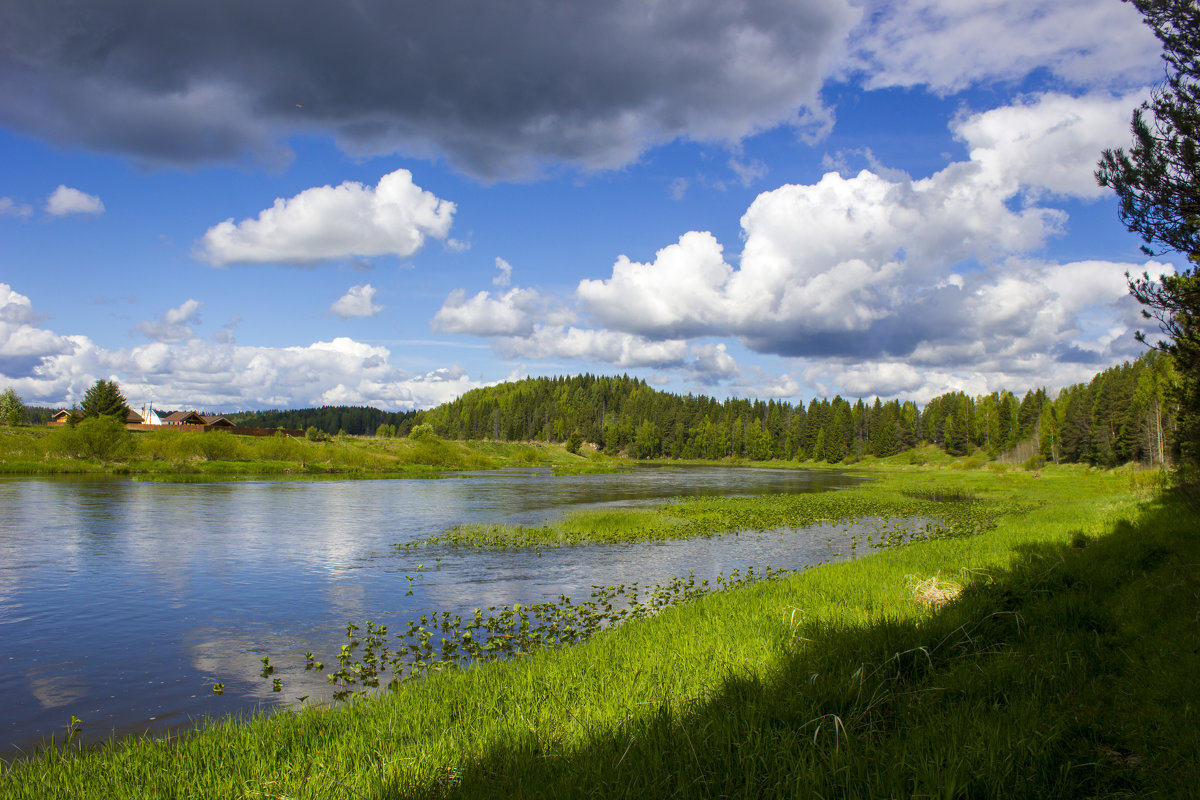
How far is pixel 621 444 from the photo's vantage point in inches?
7485

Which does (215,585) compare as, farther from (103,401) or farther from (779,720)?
(103,401)

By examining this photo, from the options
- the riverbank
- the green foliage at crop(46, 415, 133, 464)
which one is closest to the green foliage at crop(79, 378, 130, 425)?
the green foliage at crop(46, 415, 133, 464)

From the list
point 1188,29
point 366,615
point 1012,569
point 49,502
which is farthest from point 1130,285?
point 49,502

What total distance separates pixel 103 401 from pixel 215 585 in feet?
306

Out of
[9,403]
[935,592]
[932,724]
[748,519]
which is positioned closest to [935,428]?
[748,519]

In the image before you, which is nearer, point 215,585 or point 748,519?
point 215,585

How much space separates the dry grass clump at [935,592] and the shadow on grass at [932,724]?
173 centimetres

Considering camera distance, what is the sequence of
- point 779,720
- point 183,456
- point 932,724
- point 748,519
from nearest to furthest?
point 932,724 → point 779,720 → point 748,519 → point 183,456

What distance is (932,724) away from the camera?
6.28 m

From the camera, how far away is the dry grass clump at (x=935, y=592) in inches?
490

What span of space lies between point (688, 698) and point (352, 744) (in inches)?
157

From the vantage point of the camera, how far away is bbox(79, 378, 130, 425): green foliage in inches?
3526

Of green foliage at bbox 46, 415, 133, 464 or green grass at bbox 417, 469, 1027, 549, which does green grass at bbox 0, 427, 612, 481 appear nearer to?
green foliage at bbox 46, 415, 133, 464

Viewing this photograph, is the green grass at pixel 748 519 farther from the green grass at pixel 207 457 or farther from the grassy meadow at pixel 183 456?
the grassy meadow at pixel 183 456
